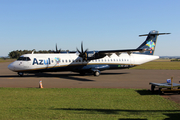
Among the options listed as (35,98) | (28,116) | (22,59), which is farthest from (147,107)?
(22,59)

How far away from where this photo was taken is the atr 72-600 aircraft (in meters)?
22.3

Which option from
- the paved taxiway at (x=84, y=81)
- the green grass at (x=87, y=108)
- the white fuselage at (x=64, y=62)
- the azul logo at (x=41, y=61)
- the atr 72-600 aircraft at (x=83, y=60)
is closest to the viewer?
the green grass at (x=87, y=108)

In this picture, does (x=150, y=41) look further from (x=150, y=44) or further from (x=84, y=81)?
(x=84, y=81)

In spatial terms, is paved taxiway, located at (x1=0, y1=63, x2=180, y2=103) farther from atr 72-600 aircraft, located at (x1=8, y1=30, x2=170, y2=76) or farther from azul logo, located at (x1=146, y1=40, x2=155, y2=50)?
azul logo, located at (x1=146, y1=40, x2=155, y2=50)

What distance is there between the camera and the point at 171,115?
754 cm

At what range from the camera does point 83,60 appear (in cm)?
2495

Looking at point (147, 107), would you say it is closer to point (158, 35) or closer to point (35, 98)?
point (35, 98)

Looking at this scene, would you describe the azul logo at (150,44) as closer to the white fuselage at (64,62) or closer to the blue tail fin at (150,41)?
the blue tail fin at (150,41)

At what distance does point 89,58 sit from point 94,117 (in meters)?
16.9

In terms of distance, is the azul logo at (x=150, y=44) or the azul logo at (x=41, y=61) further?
the azul logo at (x=150, y=44)

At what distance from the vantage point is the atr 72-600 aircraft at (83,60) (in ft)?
73.3

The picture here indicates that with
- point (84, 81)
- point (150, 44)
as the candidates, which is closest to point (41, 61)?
point (84, 81)

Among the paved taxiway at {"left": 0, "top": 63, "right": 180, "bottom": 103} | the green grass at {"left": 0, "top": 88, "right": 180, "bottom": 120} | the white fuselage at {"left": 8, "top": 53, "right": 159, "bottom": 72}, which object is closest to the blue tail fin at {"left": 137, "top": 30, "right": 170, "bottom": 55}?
the white fuselage at {"left": 8, "top": 53, "right": 159, "bottom": 72}

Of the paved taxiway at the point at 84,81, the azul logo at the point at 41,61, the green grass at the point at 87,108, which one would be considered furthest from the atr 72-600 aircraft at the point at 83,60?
the green grass at the point at 87,108
